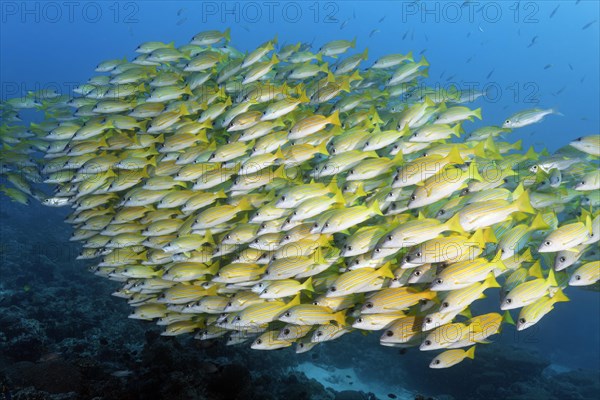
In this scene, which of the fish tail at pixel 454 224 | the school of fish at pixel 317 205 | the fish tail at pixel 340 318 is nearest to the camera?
the fish tail at pixel 454 224

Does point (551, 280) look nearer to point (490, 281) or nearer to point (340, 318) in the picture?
point (490, 281)

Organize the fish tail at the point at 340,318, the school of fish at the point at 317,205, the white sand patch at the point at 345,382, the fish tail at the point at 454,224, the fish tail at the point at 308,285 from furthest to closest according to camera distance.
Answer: the white sand patch at the point at 345,382 < the fish tail at the point at 308,285 < the fish tail at the point at 340,318 < the school of fish at the point at 317,205 < the fish tail at the point at 454,224

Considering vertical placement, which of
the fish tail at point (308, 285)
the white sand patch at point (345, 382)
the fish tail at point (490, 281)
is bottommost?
the white sand patch at point (345, 382)

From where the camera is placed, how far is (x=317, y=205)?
5168 mm

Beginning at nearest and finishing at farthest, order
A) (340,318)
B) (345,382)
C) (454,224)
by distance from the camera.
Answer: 1. (454,224)
2. (340,318)
3. (345,382)

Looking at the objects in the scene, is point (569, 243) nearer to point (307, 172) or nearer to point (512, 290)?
point (512, 290)

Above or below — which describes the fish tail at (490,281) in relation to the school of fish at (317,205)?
below

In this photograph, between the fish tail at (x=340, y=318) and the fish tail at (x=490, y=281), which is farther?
the fish tail at (x=340, y=318)

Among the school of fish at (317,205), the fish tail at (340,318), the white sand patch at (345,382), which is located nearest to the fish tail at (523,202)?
the school of fish at (317,205)

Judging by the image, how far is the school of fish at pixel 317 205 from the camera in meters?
4.59

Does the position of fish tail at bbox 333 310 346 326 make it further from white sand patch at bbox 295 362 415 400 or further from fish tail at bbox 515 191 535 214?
white sand patch at bbox 295 362 415 400

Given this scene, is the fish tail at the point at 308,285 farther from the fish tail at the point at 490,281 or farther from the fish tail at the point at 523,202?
the fish tail at the point at 523,202

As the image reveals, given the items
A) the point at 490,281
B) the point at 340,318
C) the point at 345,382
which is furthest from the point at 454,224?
the point at 345,382

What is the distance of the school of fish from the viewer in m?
4.59
